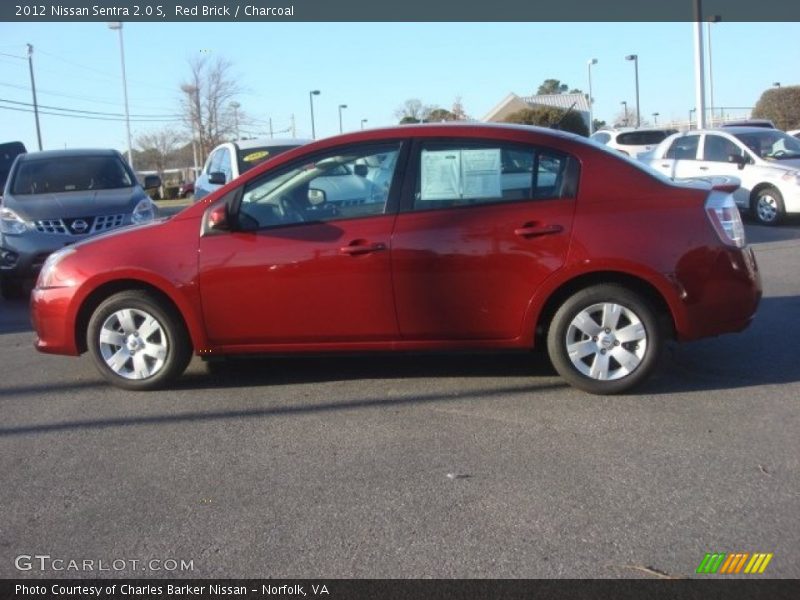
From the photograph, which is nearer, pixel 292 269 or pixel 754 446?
pixel 754 446

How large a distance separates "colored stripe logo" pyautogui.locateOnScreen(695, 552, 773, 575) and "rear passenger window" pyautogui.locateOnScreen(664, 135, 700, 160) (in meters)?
12.8

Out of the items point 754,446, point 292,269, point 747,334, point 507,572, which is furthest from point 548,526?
point 747,334

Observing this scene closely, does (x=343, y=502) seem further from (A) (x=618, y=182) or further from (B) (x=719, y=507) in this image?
(A) (x=618, y=182)

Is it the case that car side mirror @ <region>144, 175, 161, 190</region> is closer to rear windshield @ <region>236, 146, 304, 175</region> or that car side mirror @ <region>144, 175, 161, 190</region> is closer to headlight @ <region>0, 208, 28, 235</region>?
rear windshield @ <region>236, 146, 304, 175</region>

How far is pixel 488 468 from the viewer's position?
14.0 ft

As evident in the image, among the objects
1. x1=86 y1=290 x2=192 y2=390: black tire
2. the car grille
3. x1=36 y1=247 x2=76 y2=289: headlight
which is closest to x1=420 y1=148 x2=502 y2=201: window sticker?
x1=86 y1=290 x2=192 y2=390: black tire

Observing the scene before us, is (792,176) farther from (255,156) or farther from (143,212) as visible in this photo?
(143,212)

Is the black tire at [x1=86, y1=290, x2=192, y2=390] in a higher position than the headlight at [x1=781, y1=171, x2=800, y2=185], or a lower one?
lower

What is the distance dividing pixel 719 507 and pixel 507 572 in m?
1.11

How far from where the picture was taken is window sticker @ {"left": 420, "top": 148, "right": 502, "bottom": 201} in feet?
17.8

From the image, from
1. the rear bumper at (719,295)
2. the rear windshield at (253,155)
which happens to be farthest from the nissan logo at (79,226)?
Answer: the rear bumper at (719,295)

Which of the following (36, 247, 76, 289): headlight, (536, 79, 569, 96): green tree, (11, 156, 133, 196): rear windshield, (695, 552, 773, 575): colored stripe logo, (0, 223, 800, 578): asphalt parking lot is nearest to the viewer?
(695, 552, 773, 575): colored stripe logo

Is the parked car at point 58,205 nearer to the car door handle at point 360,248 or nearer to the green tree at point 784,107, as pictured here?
the car door handle at point 360,248
